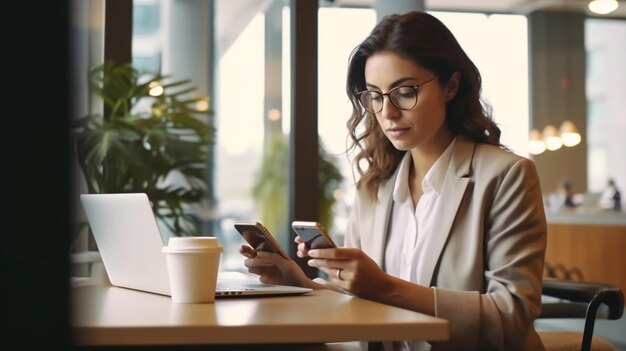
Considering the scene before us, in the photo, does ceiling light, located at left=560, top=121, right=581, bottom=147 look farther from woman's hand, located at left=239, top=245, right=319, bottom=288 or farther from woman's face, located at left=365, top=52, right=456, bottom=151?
A: woman's hand, located at left=239, top=245, right=319, bottom=288

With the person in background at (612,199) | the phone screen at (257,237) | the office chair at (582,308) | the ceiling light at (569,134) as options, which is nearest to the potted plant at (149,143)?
the phone screen at (257,237)

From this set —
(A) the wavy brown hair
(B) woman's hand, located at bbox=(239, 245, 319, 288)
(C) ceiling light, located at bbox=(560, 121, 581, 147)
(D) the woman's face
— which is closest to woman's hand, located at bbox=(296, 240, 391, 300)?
(B) woman's hand, located at bbox=(239, 245, 319, 288)

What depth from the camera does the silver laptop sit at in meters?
1.54

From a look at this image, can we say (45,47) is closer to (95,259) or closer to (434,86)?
(434,86)

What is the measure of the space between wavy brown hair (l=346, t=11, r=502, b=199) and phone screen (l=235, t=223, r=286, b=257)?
1.43 feet

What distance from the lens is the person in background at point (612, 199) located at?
24.6ft

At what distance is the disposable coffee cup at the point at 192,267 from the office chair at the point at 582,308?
2.84 feet

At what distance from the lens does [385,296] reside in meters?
1.60

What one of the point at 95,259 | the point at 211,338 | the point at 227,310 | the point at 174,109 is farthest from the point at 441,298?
the point at 174,109

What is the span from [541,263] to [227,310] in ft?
2.55

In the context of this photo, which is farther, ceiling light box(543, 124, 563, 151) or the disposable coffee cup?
ceiling light box(543, 124, 563, 151)

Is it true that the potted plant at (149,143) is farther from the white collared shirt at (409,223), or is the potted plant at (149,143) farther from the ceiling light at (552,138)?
the ceiling light at (552,138)

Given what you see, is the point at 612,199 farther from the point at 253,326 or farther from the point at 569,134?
the point at 253,326

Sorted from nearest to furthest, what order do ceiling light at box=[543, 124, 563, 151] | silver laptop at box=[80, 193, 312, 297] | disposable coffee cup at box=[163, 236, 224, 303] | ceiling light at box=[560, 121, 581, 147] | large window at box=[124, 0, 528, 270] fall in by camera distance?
disposable coffee cup at box=[163, 236, 224, 303], silver laptop at box=[80, 193, 312, 297], large window at box=[124, 0, 528, 270], ceiling light at box=[543, 124, 563, 151], ceiling light at box=[560, 121, 581, 147]
